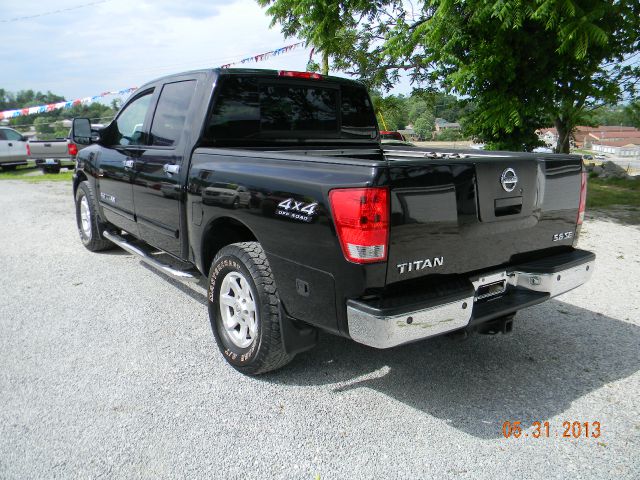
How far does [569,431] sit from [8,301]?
15.3 feet

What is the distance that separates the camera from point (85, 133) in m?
5.59

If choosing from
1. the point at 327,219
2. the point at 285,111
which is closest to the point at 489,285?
the point at 327,219

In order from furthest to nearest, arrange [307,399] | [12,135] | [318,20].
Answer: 1. [12,135]
2. [318,20]
3. [307,399]

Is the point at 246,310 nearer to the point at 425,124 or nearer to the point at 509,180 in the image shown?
the point at 509,180

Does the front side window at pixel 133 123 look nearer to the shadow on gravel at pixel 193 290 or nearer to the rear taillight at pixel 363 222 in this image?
the shadow on gravel at pixel 193 290

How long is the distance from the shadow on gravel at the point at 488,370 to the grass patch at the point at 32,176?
47.7 ft

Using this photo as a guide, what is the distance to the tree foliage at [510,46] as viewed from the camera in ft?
20.5

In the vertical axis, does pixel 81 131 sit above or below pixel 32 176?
above

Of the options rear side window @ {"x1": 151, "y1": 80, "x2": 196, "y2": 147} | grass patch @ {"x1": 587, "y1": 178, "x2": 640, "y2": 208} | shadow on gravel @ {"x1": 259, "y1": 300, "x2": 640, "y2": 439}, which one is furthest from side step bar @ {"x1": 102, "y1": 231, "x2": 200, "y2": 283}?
grass patch @ {"x1": 587, "y1": 178, "x2": 640, "y2": 208}

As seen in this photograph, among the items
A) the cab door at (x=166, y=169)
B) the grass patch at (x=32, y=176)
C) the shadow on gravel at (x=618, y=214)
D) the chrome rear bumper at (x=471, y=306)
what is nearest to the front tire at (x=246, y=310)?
the chrome rear bumper at (x=471, y=306)

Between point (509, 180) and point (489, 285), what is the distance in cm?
61

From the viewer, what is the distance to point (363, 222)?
7.66ft

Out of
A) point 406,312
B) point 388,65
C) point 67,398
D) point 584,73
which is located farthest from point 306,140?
point 388,65

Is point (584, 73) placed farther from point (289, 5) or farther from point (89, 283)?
point (89, 283)
